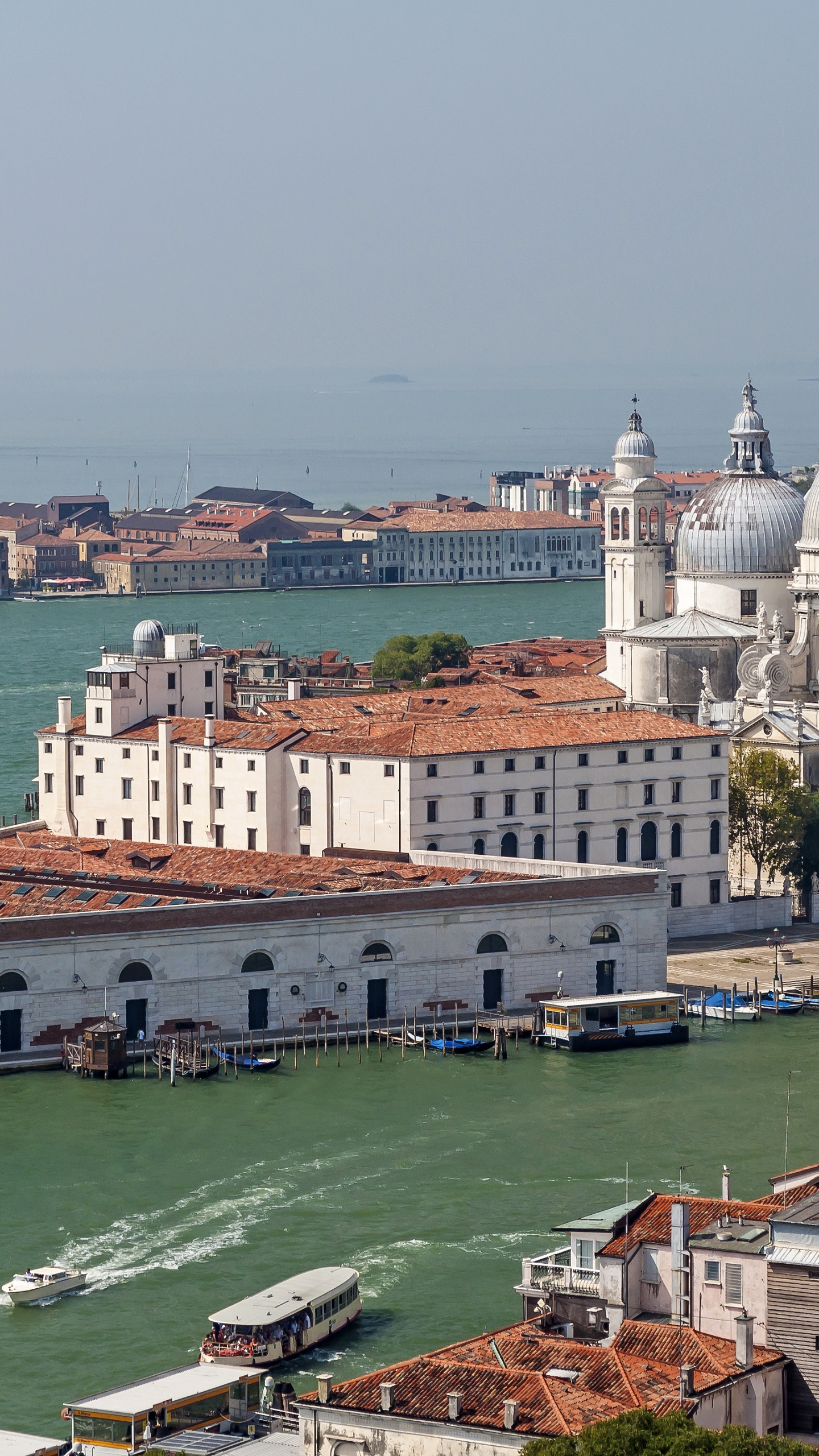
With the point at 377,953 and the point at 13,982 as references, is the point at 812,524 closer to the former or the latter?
the point at 377,953

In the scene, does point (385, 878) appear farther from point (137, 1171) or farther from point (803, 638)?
point (803, 638)

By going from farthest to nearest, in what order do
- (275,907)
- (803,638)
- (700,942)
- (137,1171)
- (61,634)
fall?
(61,634)
(803,638)
(700,942)
(275,907)
(137,1171)

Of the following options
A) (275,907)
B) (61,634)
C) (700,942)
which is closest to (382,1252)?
(275,907)

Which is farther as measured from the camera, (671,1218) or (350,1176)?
(350,1176)

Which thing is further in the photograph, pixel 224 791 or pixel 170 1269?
pixel 224 791

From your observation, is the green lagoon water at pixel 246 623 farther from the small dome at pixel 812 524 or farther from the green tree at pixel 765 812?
the green tree at pixel 765 812

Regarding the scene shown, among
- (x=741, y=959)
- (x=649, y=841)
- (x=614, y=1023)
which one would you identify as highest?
(x=649, y=841)

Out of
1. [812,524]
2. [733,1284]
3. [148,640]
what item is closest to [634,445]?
[812,524]
